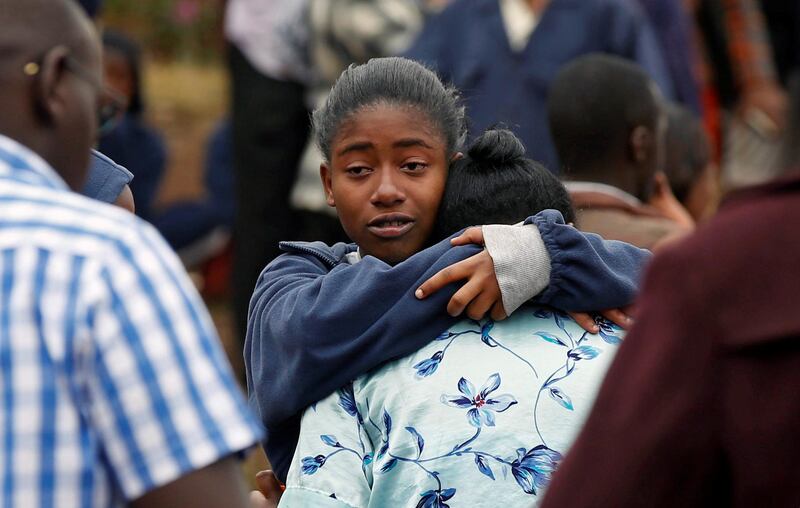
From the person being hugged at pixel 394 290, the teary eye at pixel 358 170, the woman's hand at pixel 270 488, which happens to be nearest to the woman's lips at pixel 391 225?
the person being hugged at pixel 394 290

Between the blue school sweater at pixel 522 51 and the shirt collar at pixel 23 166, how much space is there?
372 cm

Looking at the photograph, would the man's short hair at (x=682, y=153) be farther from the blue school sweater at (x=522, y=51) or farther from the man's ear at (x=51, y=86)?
the man's ear at (x=51, y=86)

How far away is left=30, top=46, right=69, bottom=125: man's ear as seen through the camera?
6.33 ft

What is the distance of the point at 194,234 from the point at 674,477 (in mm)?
6367

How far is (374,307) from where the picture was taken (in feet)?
8.70

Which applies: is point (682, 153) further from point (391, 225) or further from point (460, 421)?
point (460, 421)

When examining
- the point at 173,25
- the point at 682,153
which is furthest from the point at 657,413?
the point at 173,25

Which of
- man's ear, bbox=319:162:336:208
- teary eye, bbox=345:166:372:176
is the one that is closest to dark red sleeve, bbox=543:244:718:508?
teary eye, bbox=345:166:372:176

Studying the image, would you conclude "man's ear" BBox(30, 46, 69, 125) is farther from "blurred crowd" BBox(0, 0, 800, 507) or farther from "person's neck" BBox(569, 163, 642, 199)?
"person's neck" BBox(569, 163, 642, 199)

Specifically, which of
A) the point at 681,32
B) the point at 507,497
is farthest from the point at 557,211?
the point at 681,32

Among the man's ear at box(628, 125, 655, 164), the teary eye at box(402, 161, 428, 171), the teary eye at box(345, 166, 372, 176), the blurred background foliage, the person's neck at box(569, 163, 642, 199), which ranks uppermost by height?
the man's ear at box(628, 125, 655, 164)

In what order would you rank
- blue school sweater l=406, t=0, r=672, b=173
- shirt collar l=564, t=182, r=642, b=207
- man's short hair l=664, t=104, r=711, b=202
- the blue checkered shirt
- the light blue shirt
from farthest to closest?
blue school sweater l=406, t=0, r=672, b=173
man's short hair l=664, t=104, r=711, b=202
shirt collar l=564, t=182, r=642, b=207
the light blue shirt
the blue checkered shirt

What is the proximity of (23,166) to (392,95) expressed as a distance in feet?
4.29

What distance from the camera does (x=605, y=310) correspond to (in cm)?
276
